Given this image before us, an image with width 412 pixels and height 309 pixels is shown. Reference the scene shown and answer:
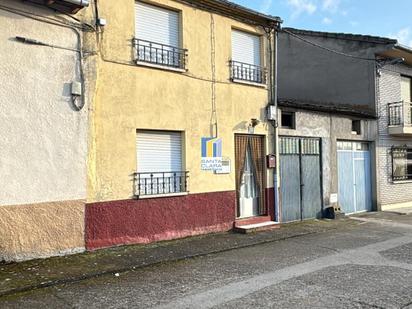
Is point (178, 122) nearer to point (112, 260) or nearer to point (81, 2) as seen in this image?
point (81, 2)

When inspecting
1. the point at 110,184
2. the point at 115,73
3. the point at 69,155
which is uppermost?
the point at 115,73

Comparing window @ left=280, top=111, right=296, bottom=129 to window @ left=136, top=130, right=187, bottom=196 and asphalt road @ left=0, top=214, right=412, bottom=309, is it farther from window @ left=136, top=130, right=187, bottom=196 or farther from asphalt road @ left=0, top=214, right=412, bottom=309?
asphalt road @ left=0, top=214, right=412, bottom=309

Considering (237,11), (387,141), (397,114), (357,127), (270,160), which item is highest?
(237,11)

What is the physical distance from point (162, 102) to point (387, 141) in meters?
10.3

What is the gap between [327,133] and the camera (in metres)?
13.8

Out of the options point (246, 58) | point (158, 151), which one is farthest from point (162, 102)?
point (246, 58)

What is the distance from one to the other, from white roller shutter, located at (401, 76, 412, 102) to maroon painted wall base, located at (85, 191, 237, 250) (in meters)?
10.1

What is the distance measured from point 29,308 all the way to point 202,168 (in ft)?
18.7

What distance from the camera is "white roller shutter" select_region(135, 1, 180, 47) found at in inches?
371

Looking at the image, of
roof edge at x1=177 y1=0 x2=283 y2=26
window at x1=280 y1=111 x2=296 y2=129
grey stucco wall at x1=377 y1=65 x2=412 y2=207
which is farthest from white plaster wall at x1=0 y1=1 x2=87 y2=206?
grey stucco wall at x1=377 y1=65 x2=412 y2=207

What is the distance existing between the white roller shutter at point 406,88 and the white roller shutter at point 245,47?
8.19m

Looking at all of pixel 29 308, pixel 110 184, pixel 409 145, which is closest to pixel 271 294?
pixel 29 308

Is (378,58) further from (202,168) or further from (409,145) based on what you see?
(202,168)

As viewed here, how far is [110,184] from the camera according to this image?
28.3ft
